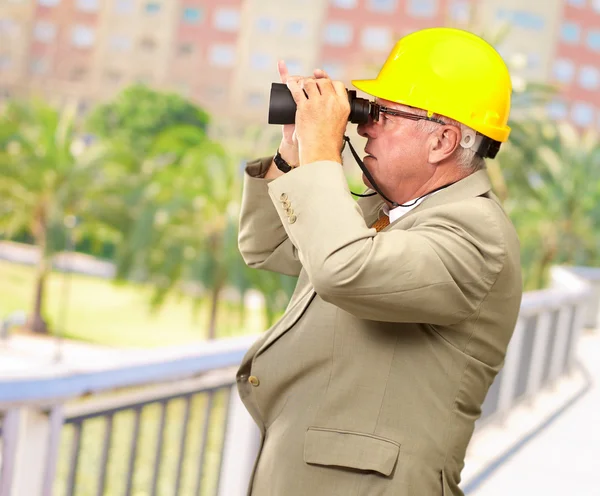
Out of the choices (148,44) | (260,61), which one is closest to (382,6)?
(260,61)

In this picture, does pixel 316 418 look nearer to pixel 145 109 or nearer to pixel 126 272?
Result: pixel 126 272

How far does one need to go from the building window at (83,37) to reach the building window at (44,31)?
1594 mm

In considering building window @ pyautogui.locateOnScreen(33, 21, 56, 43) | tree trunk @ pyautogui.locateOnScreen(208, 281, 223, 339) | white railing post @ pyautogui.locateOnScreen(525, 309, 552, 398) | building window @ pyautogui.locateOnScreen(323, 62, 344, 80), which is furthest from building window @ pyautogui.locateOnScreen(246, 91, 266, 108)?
white railing post @ pyautogui.locateOnScreen(525, 309, 552, 398)

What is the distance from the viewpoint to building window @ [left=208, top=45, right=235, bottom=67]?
7112 cm

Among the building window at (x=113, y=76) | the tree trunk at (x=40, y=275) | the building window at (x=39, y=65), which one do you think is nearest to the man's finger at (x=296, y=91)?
the tree trunk at (x=40, y=275)

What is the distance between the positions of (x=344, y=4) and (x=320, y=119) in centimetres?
7178

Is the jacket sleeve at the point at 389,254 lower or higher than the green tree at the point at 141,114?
higher

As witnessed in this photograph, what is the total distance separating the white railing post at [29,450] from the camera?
6.56ft

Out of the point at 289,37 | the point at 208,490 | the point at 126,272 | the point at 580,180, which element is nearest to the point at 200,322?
the point at 126,272

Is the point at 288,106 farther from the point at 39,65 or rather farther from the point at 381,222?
the point at 39,65

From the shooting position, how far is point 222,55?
71438mm

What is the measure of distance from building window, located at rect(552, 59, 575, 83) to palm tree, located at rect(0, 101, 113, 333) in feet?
155

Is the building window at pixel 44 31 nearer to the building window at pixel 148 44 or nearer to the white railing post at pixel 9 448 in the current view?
the building window at pixel 148 44

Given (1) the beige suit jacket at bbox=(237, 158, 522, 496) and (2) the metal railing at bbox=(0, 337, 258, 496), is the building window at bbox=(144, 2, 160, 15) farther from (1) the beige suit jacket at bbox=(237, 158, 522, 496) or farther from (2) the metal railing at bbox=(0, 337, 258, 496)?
(1) the beige suit jacket at bbox=(237, 158, 522, 496)
